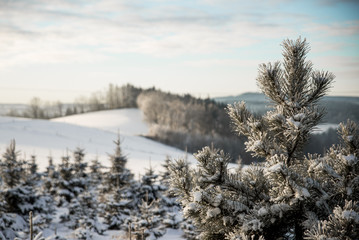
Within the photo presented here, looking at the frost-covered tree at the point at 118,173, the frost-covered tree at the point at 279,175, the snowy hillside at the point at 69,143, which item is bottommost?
the snowy hillside at the point at 69,143

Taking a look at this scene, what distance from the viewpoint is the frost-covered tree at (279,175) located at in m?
2.95

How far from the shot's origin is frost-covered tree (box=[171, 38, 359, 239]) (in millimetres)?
2949

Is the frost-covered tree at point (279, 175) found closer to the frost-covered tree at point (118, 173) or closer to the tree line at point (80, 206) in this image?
the tree line at point (80, 206)

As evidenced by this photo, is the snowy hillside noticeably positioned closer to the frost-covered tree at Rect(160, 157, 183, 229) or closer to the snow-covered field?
the snow-covered field

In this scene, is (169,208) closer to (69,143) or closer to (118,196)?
(118,196)

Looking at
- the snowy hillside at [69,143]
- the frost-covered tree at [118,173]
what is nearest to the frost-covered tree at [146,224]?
the frost-covered tree at [118,173]

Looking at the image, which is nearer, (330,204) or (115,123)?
(330,204)

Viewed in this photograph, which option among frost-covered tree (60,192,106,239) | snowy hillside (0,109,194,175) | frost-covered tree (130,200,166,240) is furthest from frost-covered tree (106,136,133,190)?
snowy hillside (0,109,194,175)

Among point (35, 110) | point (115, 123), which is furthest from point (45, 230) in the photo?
point (35, 110)

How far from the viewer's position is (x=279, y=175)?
2693mm

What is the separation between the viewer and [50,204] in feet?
52.1

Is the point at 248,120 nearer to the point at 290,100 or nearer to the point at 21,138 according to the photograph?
the point at 290,100

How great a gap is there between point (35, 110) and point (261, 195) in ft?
Answer: 399

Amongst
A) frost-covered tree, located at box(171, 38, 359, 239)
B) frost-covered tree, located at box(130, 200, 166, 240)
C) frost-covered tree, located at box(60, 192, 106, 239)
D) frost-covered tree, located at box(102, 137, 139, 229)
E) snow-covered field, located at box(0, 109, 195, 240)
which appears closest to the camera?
frost-covered tree, located at box(171, 38, 359, 239)
